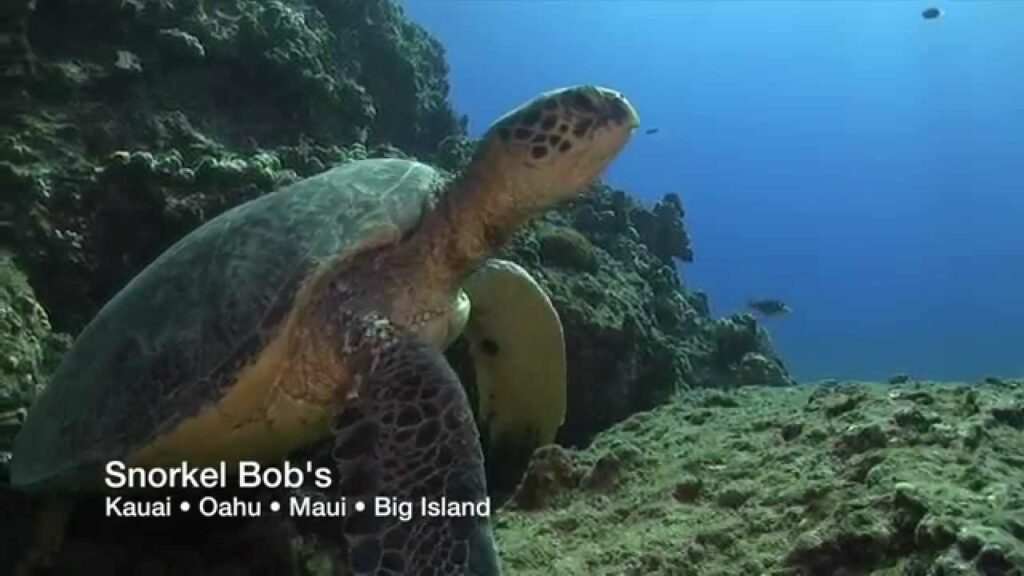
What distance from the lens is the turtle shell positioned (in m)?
2.94

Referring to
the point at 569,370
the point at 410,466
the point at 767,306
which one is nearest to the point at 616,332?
the point at 569,370

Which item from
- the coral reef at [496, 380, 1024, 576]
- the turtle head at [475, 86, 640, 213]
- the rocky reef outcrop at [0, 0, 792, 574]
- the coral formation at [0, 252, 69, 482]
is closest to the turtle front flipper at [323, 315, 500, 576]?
the coral reef at [496, 380, 1024, 576]

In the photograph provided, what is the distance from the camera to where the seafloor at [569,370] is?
278cm

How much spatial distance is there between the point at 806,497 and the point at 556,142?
5.09 feet

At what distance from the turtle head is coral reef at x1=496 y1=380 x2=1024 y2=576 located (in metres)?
1.32

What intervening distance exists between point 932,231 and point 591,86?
11662 cm

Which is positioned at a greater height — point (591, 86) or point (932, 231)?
point (932, 231)

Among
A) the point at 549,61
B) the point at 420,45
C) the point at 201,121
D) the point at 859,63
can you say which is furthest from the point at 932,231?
the point at 201,121

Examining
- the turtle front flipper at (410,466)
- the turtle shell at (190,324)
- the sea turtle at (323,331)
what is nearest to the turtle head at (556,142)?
the sea turtle at (323,331)

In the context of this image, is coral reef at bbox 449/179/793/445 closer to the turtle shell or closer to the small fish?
the turtle shell

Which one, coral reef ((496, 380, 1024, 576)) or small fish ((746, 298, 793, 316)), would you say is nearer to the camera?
coral reef ((496, 380, 1024, 576))

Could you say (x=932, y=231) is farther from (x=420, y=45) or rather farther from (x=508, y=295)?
(x=508, y=295)

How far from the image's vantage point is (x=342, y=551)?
3.61m

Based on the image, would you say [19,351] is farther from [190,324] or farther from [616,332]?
[616,332]
